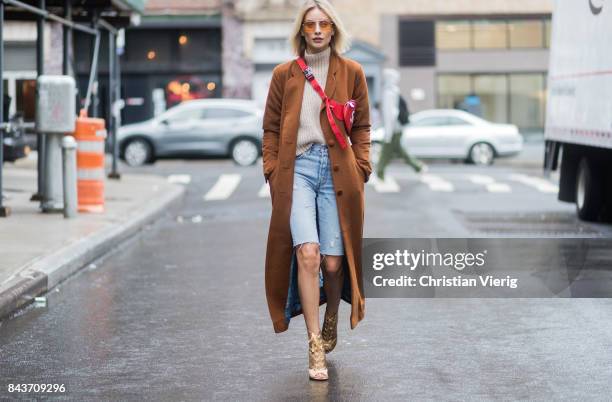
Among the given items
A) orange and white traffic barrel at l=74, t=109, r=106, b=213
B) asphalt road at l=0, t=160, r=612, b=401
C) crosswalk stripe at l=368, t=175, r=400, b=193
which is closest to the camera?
asphalt road at l=0, t=160, r=612, b=401

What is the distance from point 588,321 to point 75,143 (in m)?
7.36

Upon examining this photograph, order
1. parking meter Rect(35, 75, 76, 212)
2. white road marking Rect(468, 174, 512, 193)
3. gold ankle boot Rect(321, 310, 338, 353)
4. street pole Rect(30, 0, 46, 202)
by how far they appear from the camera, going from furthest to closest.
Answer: white road marking Rect(468, 174, 512, 193)
street pole Rect(30, 0, 46, 202)
parking meter Rect(35, 75, 76, 212)
gold ankle boot Rect(321, 310, 338, 353)

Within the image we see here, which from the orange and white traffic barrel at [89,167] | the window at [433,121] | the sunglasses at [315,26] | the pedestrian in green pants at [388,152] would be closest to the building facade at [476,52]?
the window at [433,121]

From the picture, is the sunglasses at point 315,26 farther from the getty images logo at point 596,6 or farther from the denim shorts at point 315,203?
the getty images logo at point 596,6

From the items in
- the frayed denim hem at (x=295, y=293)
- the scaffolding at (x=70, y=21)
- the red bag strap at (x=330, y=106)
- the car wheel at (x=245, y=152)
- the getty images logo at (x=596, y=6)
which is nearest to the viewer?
the red bag strap at (x=330, y=106)

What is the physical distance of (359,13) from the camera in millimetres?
43094

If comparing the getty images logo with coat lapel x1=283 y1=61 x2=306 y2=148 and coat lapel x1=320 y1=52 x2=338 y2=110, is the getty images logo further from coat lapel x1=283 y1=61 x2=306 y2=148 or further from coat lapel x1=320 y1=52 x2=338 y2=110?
coat lapel x1=283 y1=61 x2=306 y2=148

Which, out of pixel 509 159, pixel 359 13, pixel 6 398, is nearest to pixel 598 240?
pixel 6 398

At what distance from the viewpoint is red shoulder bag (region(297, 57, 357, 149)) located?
244 inches

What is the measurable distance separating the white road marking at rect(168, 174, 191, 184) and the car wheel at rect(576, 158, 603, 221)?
9403 millimetres

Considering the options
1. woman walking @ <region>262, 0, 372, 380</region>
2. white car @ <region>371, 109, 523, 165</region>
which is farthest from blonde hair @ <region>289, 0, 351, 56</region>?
white car @ <region>371, 109, 523, 165</region>

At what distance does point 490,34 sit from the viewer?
44.0m

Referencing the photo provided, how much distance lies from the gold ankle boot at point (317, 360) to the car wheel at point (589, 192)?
8934 mm

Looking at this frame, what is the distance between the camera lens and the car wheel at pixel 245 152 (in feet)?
96.0
